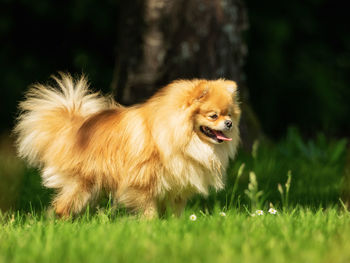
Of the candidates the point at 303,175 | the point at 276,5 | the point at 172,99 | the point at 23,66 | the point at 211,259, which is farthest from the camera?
the point at 276,5

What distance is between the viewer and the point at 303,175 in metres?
5.51

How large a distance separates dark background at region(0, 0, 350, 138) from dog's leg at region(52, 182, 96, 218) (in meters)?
4.67

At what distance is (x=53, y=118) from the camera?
432 cm

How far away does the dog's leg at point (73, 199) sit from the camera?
13.2 ft

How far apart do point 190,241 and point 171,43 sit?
343 centimetres

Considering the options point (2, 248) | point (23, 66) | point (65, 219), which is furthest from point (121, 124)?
point (23, 66)

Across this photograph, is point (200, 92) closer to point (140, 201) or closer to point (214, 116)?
point (214, 116)

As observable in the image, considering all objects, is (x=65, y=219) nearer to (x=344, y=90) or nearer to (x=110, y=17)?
(x=110, y=17)

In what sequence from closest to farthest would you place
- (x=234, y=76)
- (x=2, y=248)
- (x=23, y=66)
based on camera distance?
(x=2, y=248), (x=234, y=76), (x=23, y=66)

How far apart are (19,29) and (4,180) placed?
476cm

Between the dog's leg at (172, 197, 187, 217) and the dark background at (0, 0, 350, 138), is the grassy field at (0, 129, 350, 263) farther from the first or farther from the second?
the dark background at (0, 0, 350, 138)

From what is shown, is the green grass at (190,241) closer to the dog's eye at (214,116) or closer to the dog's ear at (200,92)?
the dog's eye at (214,116)

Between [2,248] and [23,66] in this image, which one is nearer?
[2,248]

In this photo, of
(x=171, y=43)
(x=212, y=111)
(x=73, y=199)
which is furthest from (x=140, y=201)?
(x=171, y=43)
